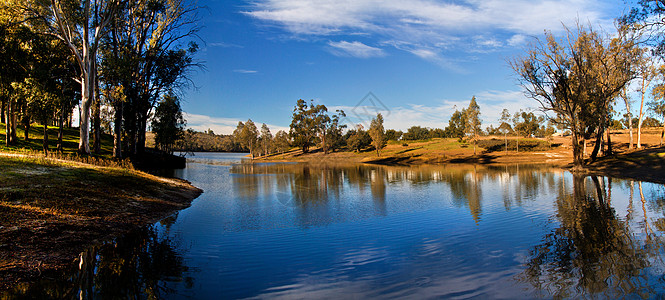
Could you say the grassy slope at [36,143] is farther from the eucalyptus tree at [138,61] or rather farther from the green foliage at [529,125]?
the green foliage at [529,125]

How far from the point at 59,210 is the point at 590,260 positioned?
1762 centimetres

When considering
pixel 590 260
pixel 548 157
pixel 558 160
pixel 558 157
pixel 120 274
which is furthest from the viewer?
pixel 548 157

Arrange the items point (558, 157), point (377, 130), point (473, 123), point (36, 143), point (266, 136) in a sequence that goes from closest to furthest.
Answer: point (36, 143), point (558, 157), point (473, 123), point (377, 130), point (266, 136)

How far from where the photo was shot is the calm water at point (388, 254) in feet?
27.2

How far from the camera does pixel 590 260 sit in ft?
32.8

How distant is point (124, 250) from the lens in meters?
11.0

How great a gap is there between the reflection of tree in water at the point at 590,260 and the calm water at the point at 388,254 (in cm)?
4

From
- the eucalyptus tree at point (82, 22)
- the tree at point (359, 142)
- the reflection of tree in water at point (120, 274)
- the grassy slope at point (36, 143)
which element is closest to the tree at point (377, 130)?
the tree at point (359, 142)

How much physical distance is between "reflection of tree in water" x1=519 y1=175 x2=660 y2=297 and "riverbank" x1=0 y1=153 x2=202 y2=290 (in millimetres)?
12871

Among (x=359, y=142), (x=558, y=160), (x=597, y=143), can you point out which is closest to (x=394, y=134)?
(x=359, y=142)

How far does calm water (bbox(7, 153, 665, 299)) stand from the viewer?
8.28m

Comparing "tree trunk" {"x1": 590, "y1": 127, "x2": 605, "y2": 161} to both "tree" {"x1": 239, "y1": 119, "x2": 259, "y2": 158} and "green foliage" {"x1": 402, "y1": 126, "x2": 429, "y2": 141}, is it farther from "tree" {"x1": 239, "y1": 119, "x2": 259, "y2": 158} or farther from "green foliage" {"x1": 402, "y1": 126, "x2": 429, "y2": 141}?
"tree" {"x1": 239, "y1": 119, "x2": 259, "y2": 158}

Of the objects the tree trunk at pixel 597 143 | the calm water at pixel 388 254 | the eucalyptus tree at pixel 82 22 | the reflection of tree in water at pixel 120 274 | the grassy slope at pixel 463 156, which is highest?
the eucalyptus tree at pixel 82 22

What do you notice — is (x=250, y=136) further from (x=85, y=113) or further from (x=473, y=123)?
(x=85, y=113)
